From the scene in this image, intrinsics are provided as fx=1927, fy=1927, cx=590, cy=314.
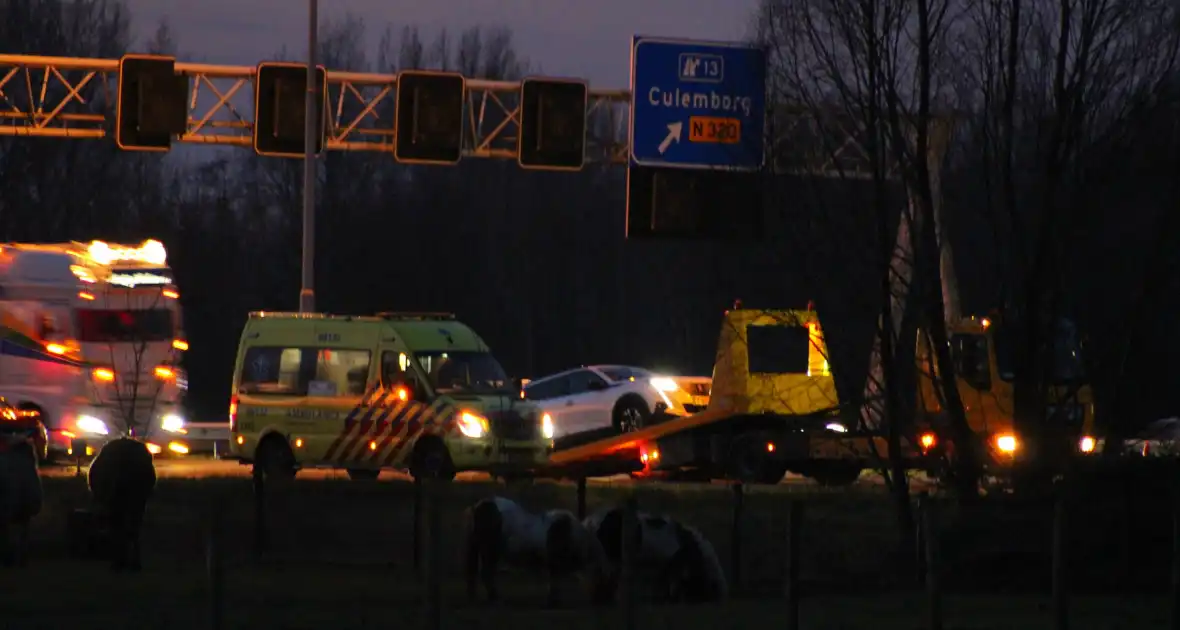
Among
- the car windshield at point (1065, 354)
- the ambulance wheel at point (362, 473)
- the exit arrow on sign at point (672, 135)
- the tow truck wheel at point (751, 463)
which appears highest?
the exit arrow on sign at point (672, 135)

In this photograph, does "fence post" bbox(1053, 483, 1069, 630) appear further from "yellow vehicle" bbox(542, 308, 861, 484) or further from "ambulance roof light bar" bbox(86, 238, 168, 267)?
"ambulance roof light bar" bbox(86, 238, 168, 267)

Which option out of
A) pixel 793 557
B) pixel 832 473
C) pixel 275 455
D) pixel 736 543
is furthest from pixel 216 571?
pixel 832 473

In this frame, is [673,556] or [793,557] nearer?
[793,557]

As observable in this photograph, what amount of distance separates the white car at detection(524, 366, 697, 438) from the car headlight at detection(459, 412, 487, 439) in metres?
7.11

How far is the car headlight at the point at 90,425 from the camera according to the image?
30641 millimetres

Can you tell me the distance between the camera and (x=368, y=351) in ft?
87.0

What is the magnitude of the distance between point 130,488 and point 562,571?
183 inches

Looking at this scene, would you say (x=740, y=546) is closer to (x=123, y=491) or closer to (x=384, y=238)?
(x=123, y=491)

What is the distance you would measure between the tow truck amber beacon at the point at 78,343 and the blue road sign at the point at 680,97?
28.6 ft

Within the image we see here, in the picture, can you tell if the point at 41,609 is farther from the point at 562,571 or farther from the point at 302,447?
the point at 302,447

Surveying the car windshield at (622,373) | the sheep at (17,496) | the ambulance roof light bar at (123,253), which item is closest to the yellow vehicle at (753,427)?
the car windshield at (622,373)

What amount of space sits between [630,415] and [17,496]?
17.1 meters

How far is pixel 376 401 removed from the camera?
26.3m

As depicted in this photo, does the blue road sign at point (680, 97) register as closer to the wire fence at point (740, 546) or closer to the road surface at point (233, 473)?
the road surface at point (233, 473)
